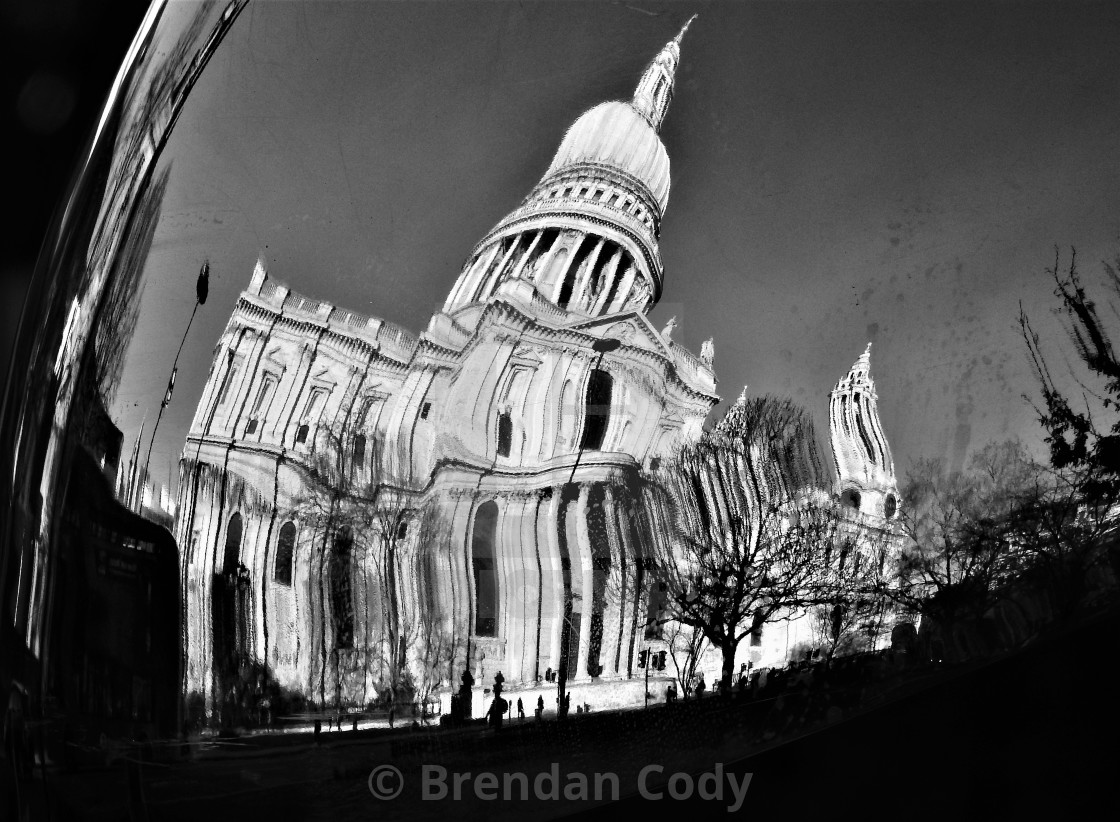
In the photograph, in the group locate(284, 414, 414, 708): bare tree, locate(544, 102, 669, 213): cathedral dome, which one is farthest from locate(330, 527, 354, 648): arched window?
locate(544, 102, 669, 213): cathedral dome

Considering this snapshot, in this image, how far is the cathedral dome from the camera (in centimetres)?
82

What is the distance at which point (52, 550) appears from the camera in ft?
3.20

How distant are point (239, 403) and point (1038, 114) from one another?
733 mm

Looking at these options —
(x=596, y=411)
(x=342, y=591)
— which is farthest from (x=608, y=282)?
(x=342, y=591)

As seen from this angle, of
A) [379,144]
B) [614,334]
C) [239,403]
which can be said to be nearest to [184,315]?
[239,403]

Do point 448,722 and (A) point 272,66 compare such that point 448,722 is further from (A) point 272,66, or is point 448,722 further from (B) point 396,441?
(A) point 272,66

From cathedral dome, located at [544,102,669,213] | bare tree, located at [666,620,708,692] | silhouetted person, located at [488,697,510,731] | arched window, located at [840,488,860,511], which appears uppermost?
cathedral dome, located at [544,102,669,213]

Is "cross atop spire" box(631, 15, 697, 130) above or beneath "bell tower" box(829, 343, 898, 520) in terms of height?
above

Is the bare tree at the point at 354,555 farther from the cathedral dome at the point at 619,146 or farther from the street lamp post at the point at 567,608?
the cathedral dome at the point at 619,146

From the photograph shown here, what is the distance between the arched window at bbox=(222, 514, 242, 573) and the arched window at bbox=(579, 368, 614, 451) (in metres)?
0.32

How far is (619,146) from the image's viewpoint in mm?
828

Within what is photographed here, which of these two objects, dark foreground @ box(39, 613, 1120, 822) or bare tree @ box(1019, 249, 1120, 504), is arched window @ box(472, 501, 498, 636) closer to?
dark foreground @ box(39, 613, 1120, 822)

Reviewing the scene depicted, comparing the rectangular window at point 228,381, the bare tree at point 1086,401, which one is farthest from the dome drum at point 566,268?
the bare tree at point 1086,401

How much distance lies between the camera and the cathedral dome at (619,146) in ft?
2.70
